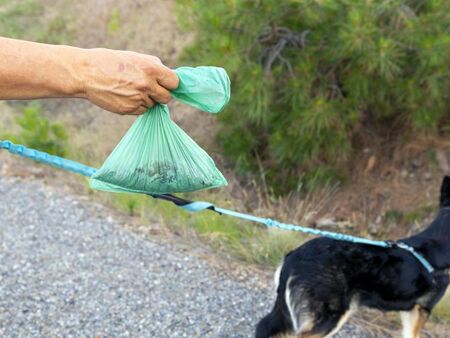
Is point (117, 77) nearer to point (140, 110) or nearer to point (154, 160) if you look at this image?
point (140, 110)

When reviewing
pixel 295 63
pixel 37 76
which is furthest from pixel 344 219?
pixel 37 76

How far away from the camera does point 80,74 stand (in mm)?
2260

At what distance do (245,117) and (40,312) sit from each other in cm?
383

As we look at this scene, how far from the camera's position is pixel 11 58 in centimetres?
215

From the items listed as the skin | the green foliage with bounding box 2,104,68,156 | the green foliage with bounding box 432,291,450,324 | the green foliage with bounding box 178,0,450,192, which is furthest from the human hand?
the green foliage with bounding box 2,104,68,156

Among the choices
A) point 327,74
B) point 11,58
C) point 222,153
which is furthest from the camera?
point 222,153

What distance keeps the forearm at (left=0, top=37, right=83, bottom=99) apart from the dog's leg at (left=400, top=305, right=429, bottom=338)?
3.16 meters

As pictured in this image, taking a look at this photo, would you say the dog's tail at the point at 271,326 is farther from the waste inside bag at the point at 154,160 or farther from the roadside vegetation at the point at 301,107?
the waste inside bag at the point at 154,160

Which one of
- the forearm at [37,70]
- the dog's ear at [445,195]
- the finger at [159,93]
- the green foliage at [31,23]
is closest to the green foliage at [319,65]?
the dog's ear at [445,195]

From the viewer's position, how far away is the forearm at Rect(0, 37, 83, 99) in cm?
216

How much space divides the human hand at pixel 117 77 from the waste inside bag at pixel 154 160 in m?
0.26

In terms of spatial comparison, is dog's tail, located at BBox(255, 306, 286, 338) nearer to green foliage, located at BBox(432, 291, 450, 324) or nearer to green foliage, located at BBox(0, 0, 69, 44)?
green foliage, located at BBox(432, 291, 450, 324)

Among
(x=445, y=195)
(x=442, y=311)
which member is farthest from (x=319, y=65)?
(x=442, y=311)

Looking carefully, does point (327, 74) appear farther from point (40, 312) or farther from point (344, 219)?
point (40, 312)
